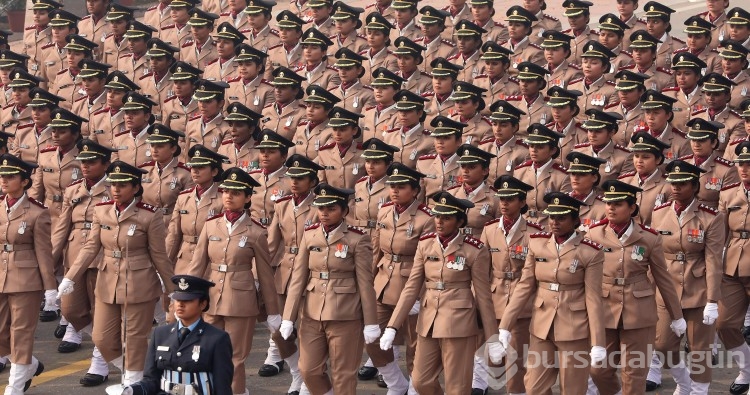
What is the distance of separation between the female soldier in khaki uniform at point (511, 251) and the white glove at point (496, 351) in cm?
90

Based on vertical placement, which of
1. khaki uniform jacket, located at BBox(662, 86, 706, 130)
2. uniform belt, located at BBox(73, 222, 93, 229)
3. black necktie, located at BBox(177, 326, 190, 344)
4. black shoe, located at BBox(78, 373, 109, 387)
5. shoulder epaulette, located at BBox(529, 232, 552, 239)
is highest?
black necktie, located at BBox(177, 326, 190, 344)

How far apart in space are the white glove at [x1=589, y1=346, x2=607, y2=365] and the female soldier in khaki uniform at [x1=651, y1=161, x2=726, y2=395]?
182 centimetres

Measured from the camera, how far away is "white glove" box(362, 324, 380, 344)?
16031mm

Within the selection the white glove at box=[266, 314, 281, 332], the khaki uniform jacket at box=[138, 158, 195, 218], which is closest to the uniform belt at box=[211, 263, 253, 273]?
the white glove at box=[266, 314, 281, 332]

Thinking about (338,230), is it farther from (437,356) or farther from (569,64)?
(569,64)

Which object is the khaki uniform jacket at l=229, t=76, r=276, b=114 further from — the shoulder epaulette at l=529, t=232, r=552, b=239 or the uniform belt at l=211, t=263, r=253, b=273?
the shoulder epaulette at l=529, t=232, r=552, b=239

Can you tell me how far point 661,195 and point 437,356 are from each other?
3.37m

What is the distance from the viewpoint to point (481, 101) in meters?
20.1

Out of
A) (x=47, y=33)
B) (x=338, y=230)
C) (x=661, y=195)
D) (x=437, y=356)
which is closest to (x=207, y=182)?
(x=338, y=230)

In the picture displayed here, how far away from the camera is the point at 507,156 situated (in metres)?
19.1

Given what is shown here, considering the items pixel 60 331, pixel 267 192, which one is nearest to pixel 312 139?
pixel 267 192

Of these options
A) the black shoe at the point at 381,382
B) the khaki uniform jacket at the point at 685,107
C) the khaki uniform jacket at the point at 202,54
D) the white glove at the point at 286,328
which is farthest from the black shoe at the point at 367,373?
the khaki uniform jacket at the point at 202,54

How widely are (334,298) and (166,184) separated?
12.6ft

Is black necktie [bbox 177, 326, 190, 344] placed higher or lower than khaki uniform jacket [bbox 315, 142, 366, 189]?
higher
